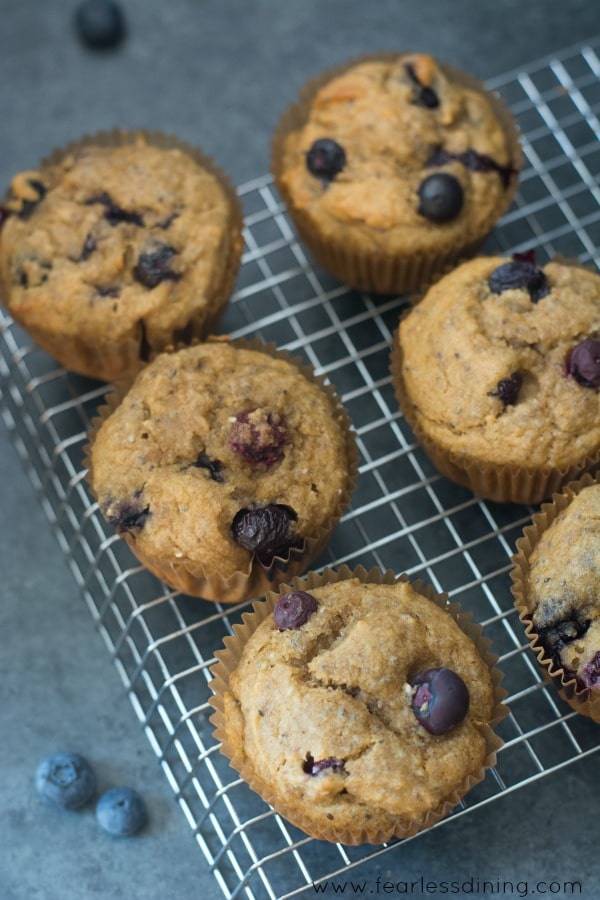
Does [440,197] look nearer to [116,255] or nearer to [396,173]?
[396,173]

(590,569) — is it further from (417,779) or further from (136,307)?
(136,307)

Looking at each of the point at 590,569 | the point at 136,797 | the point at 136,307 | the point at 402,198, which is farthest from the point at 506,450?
the point at 136,797

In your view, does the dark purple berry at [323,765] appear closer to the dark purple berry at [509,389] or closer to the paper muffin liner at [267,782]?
the paper muffin liner at [267,782]

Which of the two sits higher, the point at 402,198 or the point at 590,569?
the point at 402,198

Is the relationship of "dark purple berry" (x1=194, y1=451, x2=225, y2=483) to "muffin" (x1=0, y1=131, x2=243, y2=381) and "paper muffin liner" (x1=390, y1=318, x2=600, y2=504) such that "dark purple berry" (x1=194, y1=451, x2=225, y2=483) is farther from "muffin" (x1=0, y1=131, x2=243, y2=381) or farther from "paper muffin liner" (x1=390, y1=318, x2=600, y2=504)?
"paper muffin liner" (x1=390, y1=318, x2=600, y2=504)

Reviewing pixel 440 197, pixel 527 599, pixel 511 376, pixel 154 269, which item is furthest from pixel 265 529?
pixel 440 197

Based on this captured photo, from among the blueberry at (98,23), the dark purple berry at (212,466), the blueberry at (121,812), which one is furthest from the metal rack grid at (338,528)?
the blueberry at (98,23)
